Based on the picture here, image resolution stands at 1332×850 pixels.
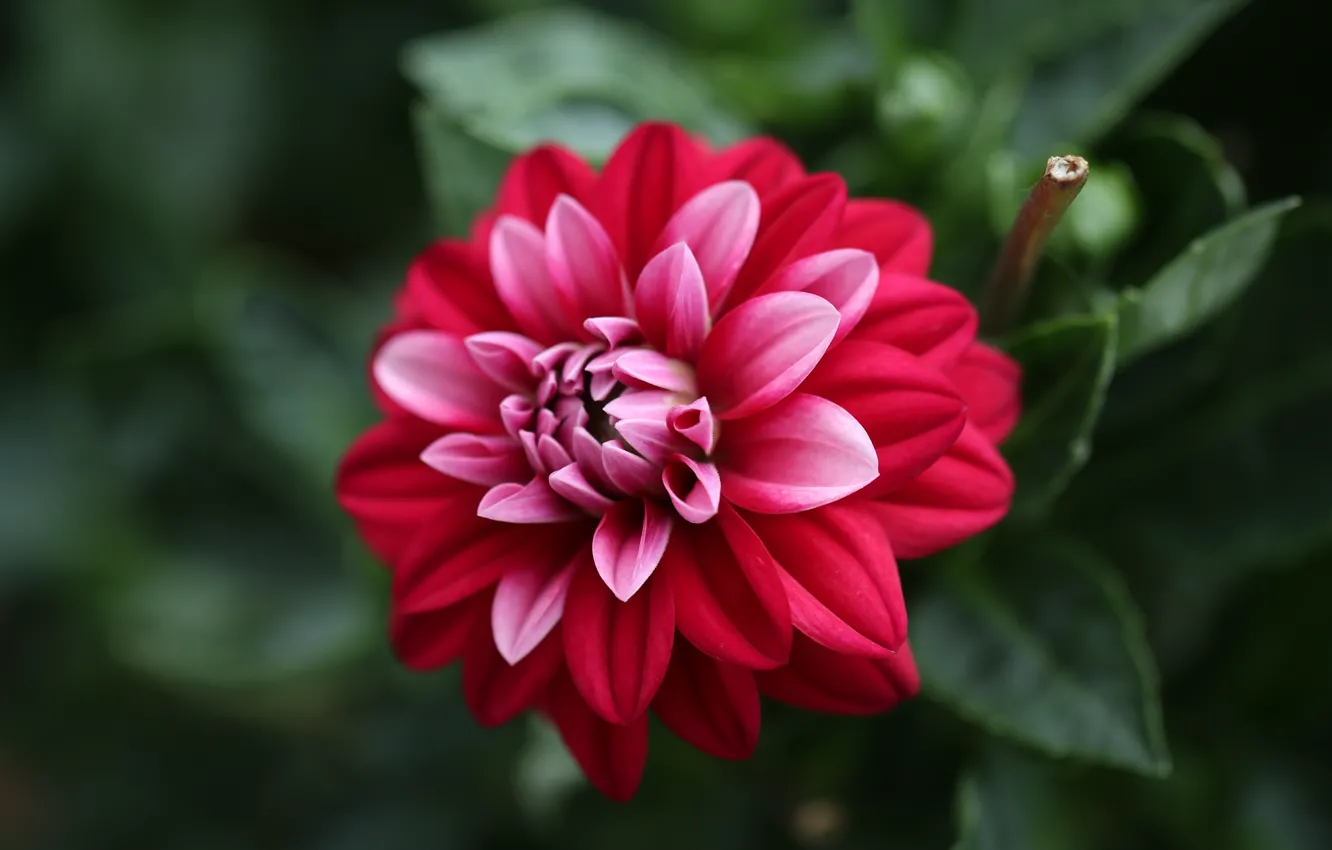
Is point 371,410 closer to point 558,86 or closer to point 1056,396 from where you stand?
point 558,86

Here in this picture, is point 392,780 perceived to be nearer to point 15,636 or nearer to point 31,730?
point 31,730

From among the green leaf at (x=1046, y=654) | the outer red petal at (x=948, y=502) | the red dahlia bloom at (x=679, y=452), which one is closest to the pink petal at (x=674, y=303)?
the red dahlia bloom at (x=679, y=452)

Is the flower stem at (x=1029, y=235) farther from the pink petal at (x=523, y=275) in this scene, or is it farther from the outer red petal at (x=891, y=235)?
the pink petal at (x=523, y=275)

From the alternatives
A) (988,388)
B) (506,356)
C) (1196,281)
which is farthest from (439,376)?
(1196,281)

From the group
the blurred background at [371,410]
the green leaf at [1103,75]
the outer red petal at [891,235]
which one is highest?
the green leaf at [1103,75]

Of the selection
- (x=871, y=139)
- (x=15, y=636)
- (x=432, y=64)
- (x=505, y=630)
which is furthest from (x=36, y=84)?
(x=505, y=630)

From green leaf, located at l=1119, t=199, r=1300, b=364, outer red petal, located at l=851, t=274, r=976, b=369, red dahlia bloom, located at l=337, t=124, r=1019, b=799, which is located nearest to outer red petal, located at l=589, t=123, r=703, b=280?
red dahlia bloom, located at l=337, t=124, r=1019, b=799
